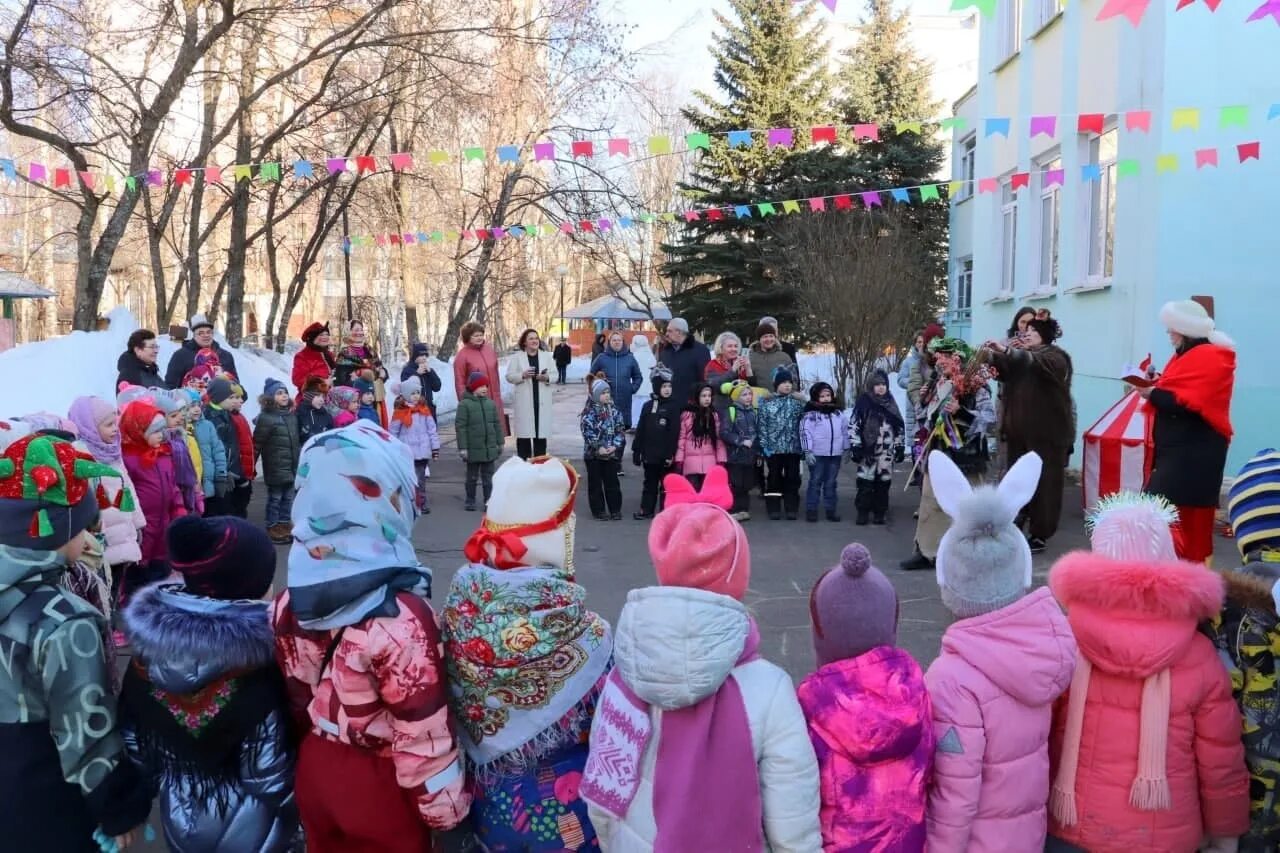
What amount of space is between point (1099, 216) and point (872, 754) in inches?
451

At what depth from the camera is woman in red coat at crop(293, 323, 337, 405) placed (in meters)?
9.91

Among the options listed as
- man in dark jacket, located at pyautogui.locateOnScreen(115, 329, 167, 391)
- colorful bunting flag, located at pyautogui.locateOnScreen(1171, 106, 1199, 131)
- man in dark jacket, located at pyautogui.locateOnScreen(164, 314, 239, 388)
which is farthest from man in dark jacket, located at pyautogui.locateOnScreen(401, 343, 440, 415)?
colorful bunting flag, located at pyautogui.locateOnScreen(1171, 106, 1199, 131)

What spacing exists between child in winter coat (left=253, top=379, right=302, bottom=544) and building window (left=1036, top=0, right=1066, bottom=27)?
34.5ft

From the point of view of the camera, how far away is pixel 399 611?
245 centimetres

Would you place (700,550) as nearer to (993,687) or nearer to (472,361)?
(993,687)

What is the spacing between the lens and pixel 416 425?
33.8 feet

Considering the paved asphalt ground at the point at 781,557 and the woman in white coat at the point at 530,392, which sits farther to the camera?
the woman in white coat at the point at 530,392

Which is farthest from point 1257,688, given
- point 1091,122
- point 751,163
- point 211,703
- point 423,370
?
point 751,163

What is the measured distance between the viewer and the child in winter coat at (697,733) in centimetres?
225

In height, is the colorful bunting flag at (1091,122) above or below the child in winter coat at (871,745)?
above

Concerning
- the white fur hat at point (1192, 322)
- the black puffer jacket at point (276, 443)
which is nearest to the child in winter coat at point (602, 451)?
the black puffer jacket at point (276, 443)

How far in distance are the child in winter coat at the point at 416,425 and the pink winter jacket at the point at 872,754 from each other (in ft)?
26.7

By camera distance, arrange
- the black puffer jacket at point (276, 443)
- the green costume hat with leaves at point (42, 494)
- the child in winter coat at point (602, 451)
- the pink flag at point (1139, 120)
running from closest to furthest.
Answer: the green costume hat with leaves at point (42, 494)
the black puffer jacket at point (276, 443)
the child in winter coat at point (602, 451)
the pink flag at point (1139, 120)

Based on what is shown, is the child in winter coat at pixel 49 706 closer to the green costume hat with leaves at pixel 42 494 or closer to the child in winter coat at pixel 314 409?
the green costume hat with leaves at pixel 42 494
